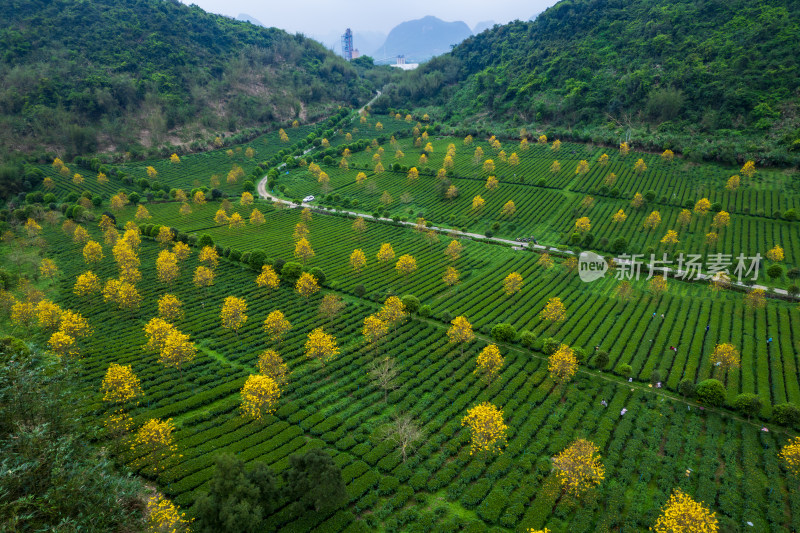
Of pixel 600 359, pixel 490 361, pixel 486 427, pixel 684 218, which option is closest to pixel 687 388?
pixel 600 359

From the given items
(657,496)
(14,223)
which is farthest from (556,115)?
(14,223)

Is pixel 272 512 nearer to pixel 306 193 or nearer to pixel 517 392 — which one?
pixel 517 392

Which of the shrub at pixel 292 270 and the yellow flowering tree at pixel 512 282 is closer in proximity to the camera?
the yellow flowering tree at pixel 512 282

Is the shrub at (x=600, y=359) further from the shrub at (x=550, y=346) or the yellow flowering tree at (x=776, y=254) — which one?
the yellow flowering tree at (x=776, y=254)

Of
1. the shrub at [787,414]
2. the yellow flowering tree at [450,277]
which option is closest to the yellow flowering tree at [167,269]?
the yellow flowering tree at [450,277]

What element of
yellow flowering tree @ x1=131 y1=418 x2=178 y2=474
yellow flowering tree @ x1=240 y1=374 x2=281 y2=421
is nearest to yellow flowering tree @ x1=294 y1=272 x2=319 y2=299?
yellow flowering tree @ x1=240 y1=374 x2=281 y2=421
